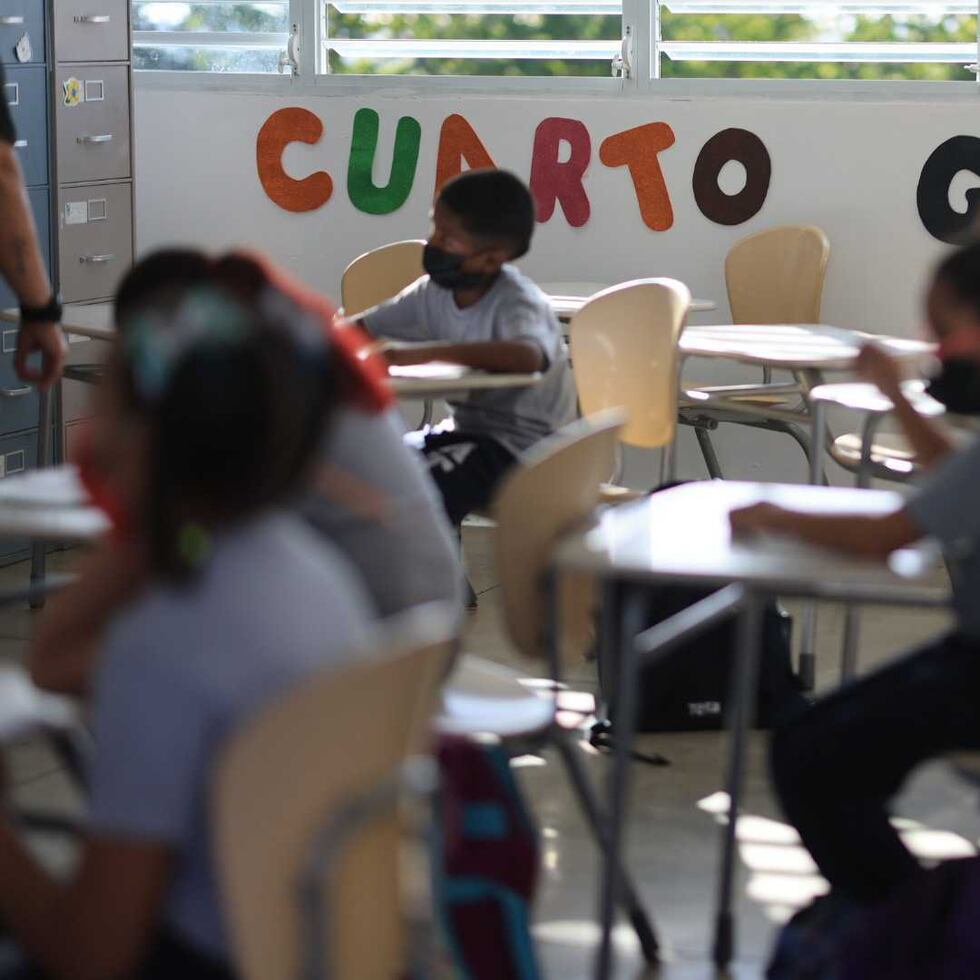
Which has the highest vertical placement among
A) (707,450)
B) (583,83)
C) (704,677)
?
(583,83)

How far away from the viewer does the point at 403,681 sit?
139cm

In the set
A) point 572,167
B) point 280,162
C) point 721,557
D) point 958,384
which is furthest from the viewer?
point 280,162

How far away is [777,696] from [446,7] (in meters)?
3.05

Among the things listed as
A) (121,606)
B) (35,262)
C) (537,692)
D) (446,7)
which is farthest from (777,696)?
(446,7)

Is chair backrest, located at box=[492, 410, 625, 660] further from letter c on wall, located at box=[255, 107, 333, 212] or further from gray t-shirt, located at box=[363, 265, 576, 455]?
letter c on wall, located at box=[255, 107, 333, 212]

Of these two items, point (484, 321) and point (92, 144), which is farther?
point (92, 144)

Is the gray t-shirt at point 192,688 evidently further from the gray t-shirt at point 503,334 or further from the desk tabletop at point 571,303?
the desk tabletop at point 571,303

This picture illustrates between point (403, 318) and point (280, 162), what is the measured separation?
2.12 m

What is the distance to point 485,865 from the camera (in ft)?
6.03

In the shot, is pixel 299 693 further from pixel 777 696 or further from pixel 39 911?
pixel 777 696

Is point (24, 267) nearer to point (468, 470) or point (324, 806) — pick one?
point (468, 470)

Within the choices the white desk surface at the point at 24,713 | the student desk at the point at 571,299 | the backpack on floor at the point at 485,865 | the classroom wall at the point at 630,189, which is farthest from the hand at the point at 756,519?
the classroom wall at the point at 630,189

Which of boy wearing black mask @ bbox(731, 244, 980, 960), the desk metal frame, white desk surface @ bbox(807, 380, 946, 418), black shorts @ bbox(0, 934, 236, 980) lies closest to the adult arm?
the desk metal frame

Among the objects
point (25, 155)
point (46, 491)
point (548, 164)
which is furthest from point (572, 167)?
point (46, 491)
